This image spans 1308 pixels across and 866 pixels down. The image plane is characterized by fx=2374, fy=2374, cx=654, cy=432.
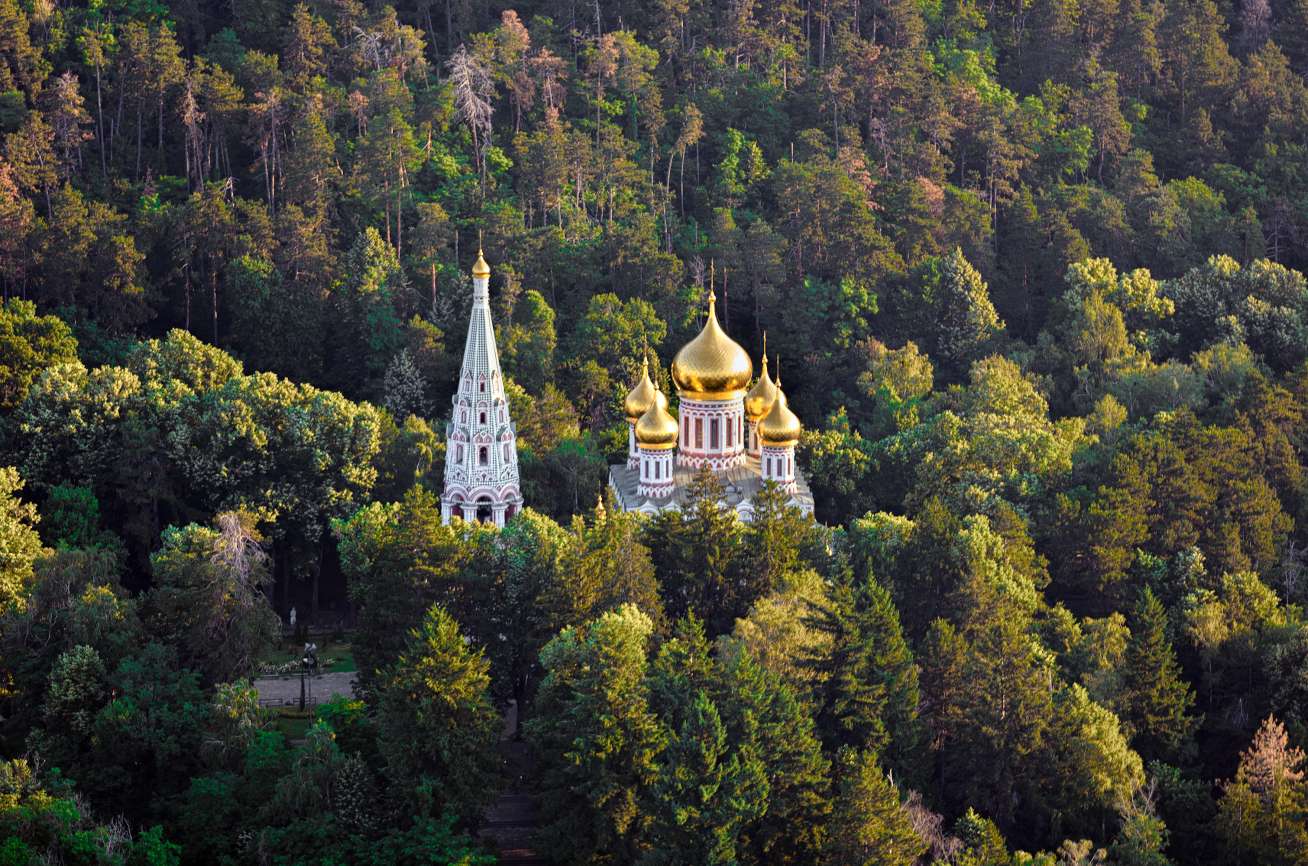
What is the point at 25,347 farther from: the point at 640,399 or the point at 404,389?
the point at 640,399

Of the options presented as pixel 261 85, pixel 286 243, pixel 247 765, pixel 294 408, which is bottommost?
pixel 247 765

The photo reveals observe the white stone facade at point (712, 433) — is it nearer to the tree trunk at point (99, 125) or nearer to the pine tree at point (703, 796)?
the pine tree at point (703, 796)

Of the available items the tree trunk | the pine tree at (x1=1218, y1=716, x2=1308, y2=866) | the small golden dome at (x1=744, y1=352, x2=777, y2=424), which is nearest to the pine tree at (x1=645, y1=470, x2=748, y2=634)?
the small golden dome at (x1=744, y1=352, x2=777, y2=424)

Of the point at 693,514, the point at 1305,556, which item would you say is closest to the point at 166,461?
the point at 693,514

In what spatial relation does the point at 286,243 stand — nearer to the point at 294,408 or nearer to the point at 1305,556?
the point at 294,408

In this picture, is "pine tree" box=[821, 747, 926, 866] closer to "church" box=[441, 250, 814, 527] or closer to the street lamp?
"church" box=[441, 250, 814, 527]
